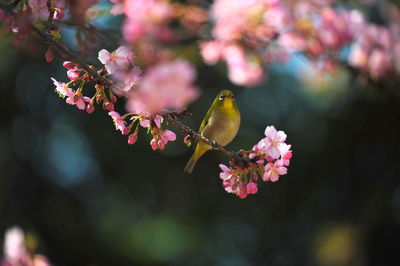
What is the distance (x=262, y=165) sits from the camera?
162 cm

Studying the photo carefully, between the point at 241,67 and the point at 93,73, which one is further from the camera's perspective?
the point at 241,67

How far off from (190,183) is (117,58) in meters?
6.98

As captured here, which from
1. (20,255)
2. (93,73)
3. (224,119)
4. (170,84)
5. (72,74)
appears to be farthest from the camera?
(20,255)

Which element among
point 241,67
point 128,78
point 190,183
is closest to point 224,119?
point 128,78

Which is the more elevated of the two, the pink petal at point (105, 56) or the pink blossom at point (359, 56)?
the pink petal at point (105, 56)

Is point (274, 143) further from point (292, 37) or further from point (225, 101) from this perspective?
point (292, 37)

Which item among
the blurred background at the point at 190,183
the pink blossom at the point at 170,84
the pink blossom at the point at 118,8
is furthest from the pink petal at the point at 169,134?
the blurred background at the point at 190,183

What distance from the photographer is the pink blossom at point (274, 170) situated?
5.30 ft

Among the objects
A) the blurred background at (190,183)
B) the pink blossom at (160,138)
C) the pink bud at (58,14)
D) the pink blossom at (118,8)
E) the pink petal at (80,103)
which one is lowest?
the blurred background at (190,183)

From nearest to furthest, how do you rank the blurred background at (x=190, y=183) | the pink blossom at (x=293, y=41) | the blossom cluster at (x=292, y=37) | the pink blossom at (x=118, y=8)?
the pink blossom at (x=118, y=8) < the blossom cluster at (x=292, y=37) < the pink blossom at (x=293, y=41) < the blurred background at (x=190, y=183)

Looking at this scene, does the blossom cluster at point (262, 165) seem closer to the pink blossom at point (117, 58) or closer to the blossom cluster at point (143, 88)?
the blossom cluster at point (143, 88)

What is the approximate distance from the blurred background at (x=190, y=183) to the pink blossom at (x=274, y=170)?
5712mm

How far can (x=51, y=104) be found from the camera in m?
8.18

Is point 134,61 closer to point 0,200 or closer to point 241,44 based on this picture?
point 241,44
